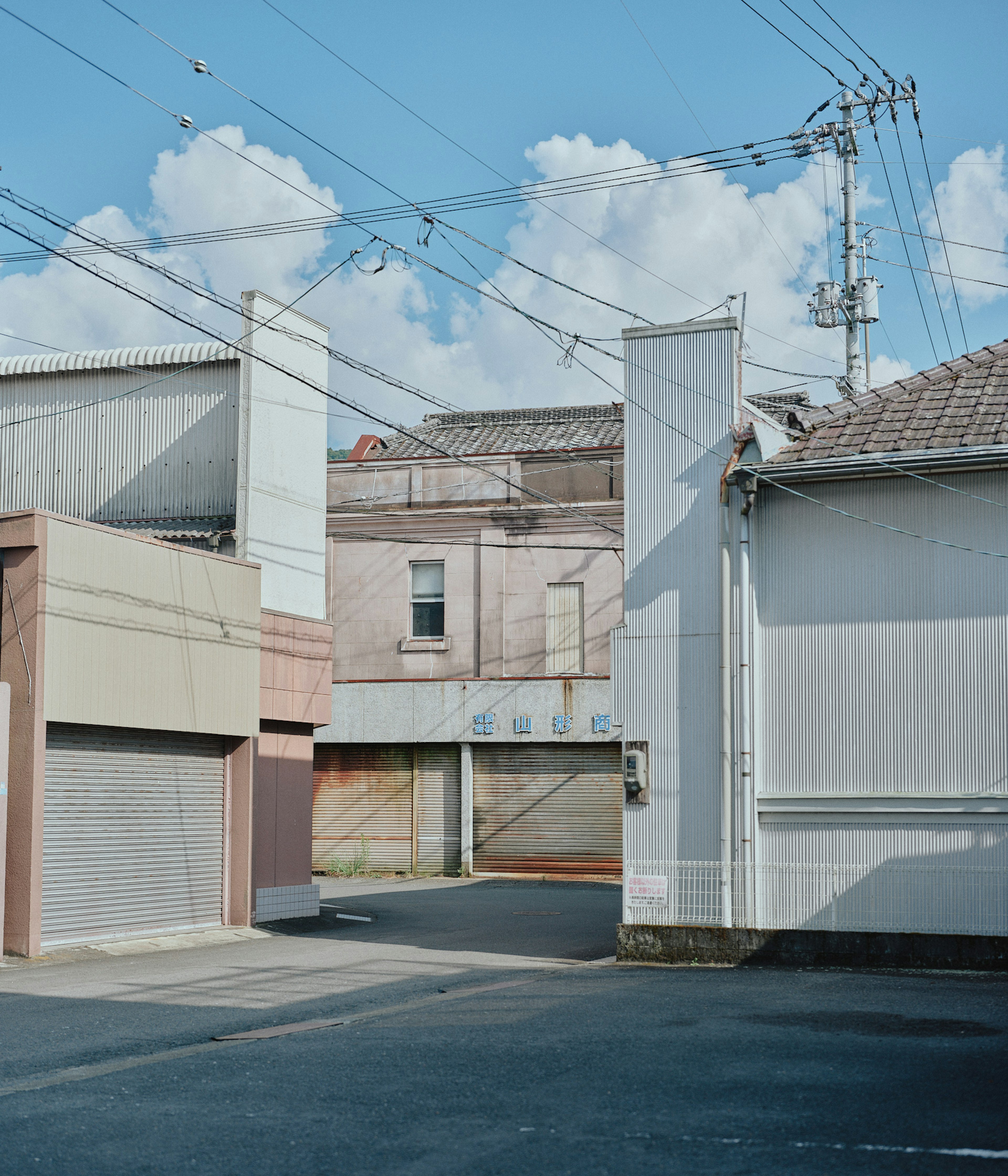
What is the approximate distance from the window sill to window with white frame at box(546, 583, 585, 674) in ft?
7.76

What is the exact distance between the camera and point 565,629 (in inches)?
1164

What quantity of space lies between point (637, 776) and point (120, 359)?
1208cm

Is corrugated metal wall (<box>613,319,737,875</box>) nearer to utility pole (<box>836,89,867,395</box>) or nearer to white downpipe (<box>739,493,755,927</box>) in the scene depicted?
white downpipe (<box>739,493,755,927</box>)

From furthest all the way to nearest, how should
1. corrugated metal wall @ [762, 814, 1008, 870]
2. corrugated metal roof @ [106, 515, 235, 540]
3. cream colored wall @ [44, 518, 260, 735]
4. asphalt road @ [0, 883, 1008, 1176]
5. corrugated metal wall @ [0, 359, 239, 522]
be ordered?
1. corrugated metal wall @ [0, 359, 239, 522]
2. corrugated metal roof @ [106, 515, 235, 540]
3. cream colored wall @ [44, 518, 260, 735]
4. corrugated metal wall @ [762, 814, 1008, 870]
5. asphalt road @ [0, 883, 1008, 1176]

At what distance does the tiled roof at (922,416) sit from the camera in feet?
45.0

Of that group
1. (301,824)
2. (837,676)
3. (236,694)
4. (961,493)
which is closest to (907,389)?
(961,493)

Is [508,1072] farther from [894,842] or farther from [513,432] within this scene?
[513,432]

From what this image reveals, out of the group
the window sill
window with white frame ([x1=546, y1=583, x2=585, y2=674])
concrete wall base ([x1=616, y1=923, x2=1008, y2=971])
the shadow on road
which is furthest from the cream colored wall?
window with white frame ([x1=546, y1=583, x2=585, y2=674])

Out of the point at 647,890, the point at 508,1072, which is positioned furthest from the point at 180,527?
the point at 508,1072

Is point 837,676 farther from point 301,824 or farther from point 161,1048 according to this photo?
point 301,824

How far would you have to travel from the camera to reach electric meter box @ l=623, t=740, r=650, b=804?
47.2ft

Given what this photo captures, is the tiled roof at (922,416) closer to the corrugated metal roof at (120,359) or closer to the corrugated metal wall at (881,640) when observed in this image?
the corrugated metal wall at (881,640)

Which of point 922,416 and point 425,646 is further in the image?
point 425,646

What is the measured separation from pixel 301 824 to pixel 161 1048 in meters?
11.0
